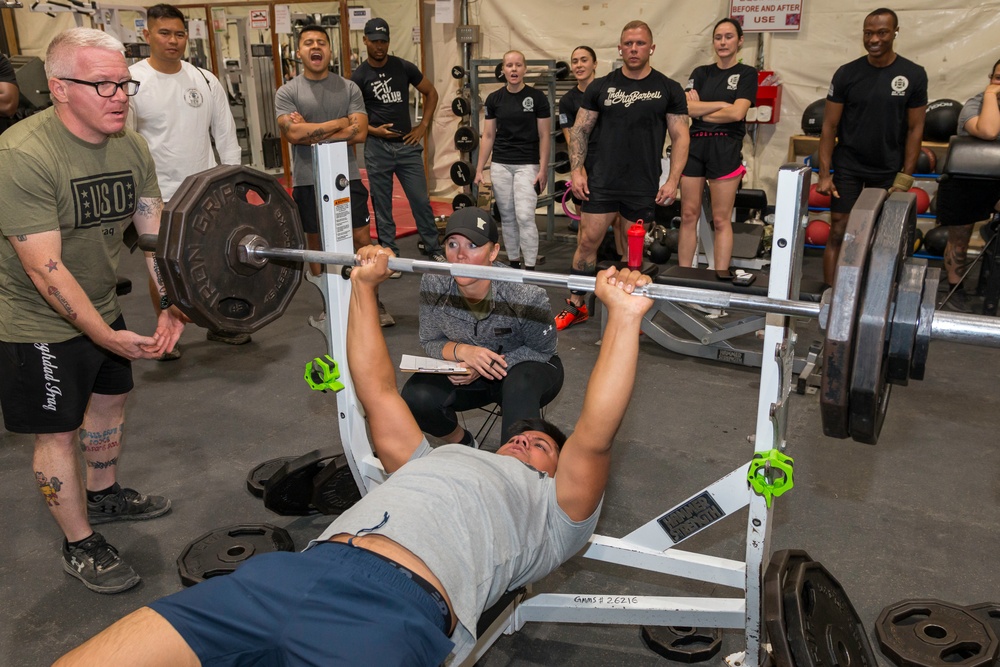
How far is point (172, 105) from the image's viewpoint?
10.2 ft

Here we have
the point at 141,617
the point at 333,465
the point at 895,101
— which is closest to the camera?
the point at 141,617

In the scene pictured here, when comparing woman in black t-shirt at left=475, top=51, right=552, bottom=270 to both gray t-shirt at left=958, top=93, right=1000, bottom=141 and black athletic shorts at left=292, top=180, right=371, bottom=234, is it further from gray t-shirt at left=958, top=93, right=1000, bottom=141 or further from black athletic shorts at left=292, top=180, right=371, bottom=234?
gray t-shirt at left=958, top=93, right=1000, bottom=141

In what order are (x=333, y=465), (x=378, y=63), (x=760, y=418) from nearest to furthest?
(x=760, y=418) < (x=333, y=465) < (x=378, y=63)

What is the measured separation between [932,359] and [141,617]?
335 cm

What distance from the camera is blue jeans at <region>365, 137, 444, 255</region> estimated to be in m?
4.49

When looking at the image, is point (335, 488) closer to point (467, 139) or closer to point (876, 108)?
point (876, 108)

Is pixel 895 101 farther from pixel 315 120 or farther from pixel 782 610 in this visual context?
pixel 782 610

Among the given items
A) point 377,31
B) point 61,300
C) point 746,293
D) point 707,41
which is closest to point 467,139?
point 377,31

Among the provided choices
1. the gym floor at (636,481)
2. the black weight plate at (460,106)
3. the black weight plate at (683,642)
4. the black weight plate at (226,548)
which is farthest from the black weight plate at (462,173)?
the black weight plate at (683,642)

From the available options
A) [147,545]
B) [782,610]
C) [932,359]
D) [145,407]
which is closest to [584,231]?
[932,359]

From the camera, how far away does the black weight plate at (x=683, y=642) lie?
5.92ft

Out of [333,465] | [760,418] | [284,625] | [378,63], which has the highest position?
[378,63]

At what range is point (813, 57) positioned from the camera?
534 centimetres

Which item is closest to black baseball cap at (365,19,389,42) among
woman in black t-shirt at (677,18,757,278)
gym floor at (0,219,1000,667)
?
woman in black t-shirt at (677,18,757,278)
